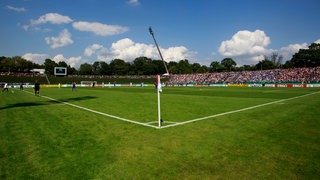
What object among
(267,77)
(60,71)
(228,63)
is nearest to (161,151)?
(267,77)

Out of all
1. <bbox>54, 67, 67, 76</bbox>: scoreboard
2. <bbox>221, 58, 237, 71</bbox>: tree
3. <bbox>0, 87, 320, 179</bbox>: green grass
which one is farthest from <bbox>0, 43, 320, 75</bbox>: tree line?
<bbox>0, 87, 320, 179</bbox>: green grass

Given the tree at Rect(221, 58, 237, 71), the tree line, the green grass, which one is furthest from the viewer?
the tree at Rect(221, 58, 237, 71)

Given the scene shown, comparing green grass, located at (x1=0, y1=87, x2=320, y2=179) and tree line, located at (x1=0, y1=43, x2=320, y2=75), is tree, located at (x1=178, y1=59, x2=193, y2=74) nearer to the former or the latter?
tree line, located at (x1=0, y1=43, x2=320, y2=75)

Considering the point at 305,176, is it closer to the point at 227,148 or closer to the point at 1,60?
the point at 227,148

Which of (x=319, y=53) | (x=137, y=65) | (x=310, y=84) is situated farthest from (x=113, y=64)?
(x=310, y=84)

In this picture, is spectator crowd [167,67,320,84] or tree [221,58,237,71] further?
tree [221,58,237,71]

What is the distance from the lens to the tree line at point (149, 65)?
134250 mm

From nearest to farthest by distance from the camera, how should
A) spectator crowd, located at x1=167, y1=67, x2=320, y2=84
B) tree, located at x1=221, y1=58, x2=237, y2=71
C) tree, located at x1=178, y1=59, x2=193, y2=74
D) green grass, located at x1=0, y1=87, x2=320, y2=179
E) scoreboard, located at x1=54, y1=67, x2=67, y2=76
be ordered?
green grass, located at x1=0, y1=87, x2=320, y2=179
spectator crowd, located at x1=167, y1=67, x2=320, y2=84
scoreboard, located at x1=54, y1=67, x2=67, y2=76
tree, located at x1=178, y1=59, x2=193, y2=74
tree, located at x1=221, y1=58, x2=237, y2=71

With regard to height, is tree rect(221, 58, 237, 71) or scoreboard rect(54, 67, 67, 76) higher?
tree rect(221, 58, 237, 71)

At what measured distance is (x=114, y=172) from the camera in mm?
5051

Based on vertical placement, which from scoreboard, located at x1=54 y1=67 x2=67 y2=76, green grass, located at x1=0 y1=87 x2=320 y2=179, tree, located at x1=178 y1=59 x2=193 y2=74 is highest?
tree, located at x1=178 y1=59 x2=193 y2=74

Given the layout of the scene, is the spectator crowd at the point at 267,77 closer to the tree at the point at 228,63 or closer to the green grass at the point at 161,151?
the green grass at the point at 161,151

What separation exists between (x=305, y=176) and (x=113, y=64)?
7647 inches

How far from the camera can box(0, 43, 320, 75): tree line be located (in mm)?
134250
